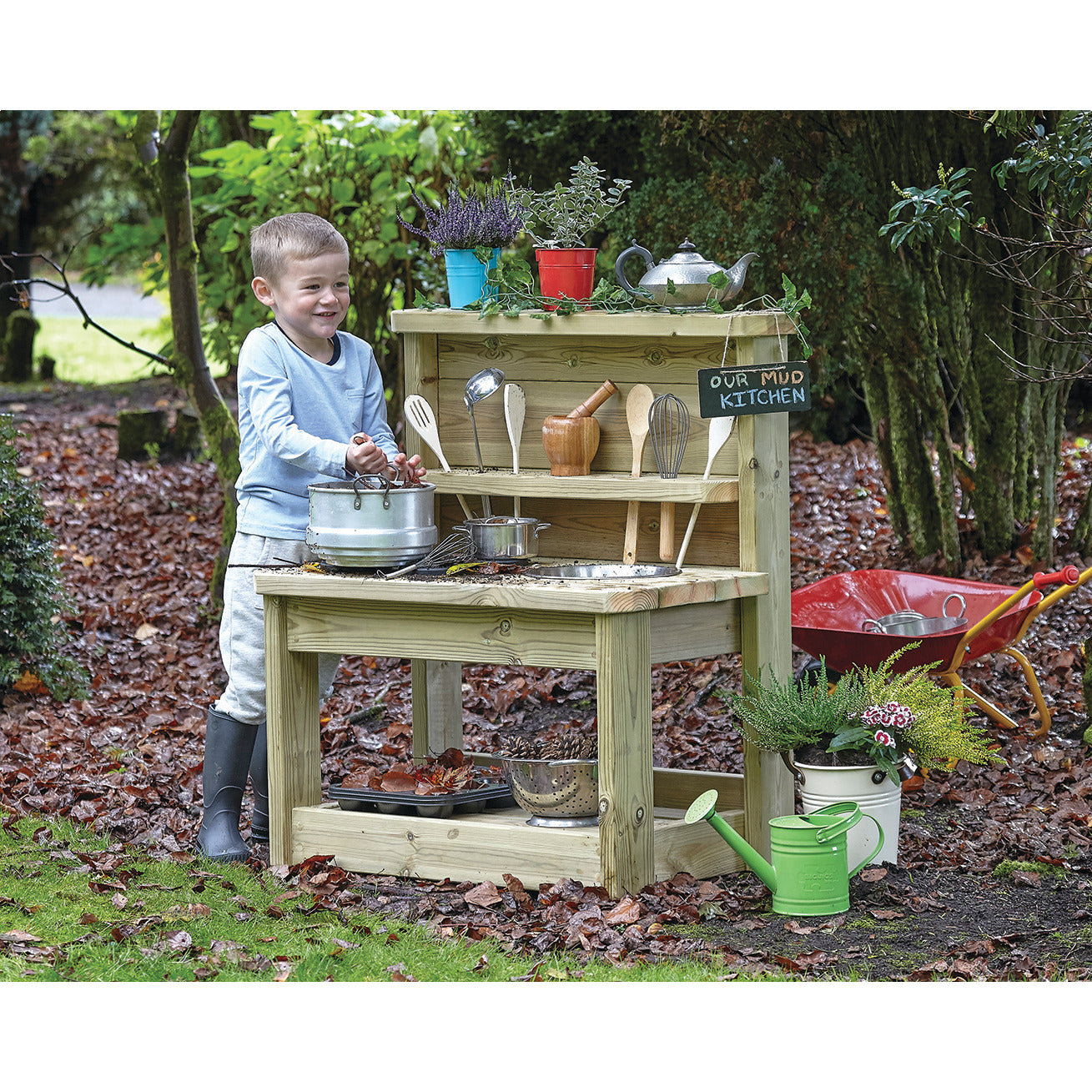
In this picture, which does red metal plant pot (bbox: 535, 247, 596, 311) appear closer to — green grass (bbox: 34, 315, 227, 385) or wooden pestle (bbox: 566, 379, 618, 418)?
wooden pestle (bbox: 566, 379, 618, 418)

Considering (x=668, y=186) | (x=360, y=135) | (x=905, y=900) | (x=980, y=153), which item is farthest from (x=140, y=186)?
(x=905, y=900)

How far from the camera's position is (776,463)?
14.7 feet

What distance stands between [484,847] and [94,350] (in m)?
18.5

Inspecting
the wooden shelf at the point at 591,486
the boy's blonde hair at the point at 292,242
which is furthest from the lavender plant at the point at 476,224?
the wooden shelf at the point at 591,486

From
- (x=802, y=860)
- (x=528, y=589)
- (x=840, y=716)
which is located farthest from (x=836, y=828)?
(x=528, y=589)

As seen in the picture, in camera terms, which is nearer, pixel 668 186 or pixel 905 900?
pixel 905 900

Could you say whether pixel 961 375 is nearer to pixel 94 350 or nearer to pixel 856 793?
pixel 856 793

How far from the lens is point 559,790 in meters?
4.32

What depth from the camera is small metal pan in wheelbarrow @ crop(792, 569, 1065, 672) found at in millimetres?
5418

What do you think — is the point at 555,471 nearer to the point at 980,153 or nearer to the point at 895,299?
the point at 895,299

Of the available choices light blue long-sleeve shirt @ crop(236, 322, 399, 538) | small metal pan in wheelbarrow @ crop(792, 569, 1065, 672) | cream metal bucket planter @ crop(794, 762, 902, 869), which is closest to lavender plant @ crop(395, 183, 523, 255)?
light blue long-sleeve shirt @ crop(236, 322, 399, 538)

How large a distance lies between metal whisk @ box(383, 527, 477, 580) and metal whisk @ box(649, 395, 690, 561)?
58cm

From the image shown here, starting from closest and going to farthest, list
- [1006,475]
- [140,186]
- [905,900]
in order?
[905,900], [1006,475], [140,186]

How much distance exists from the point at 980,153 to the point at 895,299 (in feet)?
2.84
